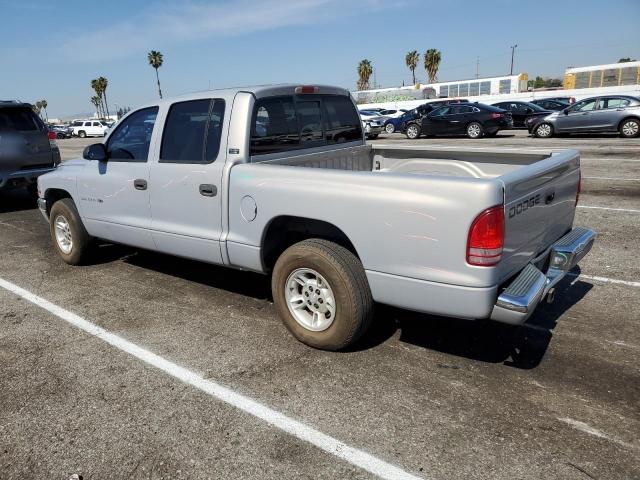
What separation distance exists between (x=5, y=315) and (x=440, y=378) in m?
3.81

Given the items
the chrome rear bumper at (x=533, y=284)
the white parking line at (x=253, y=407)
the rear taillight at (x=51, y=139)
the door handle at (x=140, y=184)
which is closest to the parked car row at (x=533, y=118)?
the rear taillight at (x=51, y=139)

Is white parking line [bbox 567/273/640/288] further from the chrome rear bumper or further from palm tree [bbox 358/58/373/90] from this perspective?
palm tree [bbox 358/58/373/90]

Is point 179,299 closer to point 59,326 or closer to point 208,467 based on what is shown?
point 59,326

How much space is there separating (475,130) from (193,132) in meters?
19.1

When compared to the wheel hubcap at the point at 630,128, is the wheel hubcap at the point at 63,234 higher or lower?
higher

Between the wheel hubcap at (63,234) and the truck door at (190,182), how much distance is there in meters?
1.78

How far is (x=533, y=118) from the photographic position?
72.1 ft

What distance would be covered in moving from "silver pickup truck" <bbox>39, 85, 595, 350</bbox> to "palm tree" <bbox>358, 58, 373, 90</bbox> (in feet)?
288

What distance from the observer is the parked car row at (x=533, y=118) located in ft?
60.3

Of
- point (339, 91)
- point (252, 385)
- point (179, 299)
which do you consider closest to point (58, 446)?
point (252, 385)

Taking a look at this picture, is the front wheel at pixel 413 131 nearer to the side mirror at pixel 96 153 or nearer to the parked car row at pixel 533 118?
the parked car row at pixel 533 118

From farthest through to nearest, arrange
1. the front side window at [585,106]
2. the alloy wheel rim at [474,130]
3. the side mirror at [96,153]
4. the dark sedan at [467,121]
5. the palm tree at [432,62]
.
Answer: the palm tree at [432,62]
the alloy wheel rim at [474,130]
the dark sedan at [467,121]
the front side window at [585,106]
the side mirror at [96,153]

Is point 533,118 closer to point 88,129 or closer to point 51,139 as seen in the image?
point 51,139

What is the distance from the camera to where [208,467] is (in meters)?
2.59
